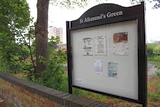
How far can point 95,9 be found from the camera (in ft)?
8.20

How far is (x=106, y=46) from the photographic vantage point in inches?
92.8

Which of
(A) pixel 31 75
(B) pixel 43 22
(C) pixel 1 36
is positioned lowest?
(A) pixel 31 75

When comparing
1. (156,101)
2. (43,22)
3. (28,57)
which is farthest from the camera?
(28,57)

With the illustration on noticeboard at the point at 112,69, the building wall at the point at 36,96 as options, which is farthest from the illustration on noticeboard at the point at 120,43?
the building wall at the point at 36,96

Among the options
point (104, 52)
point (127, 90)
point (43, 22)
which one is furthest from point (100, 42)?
point (43, 22)

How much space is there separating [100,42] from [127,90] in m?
0.90

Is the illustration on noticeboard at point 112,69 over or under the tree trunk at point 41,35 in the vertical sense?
under

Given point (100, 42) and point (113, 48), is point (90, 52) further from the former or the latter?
Result: point (113, 48)

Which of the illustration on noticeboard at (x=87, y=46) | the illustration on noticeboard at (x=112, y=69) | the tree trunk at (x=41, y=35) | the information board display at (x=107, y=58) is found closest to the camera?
the information board display at (x=107, y=58)

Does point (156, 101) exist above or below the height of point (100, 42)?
below

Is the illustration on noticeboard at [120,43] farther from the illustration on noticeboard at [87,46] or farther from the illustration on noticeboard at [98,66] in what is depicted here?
the illustration on noticeboard at [87,46]

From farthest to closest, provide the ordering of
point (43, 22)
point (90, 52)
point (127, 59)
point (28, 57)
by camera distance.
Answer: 1. point (28, 57)
2. point (43, 22)
3. point (90, 52)
4. point (127, 59)

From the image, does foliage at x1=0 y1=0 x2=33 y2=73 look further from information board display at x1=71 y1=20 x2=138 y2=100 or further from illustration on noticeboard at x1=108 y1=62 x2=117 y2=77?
illustration on noticeboard at x1=108 y1=62 x2=117 y2=77

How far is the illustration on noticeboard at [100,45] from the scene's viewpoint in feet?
7.84
